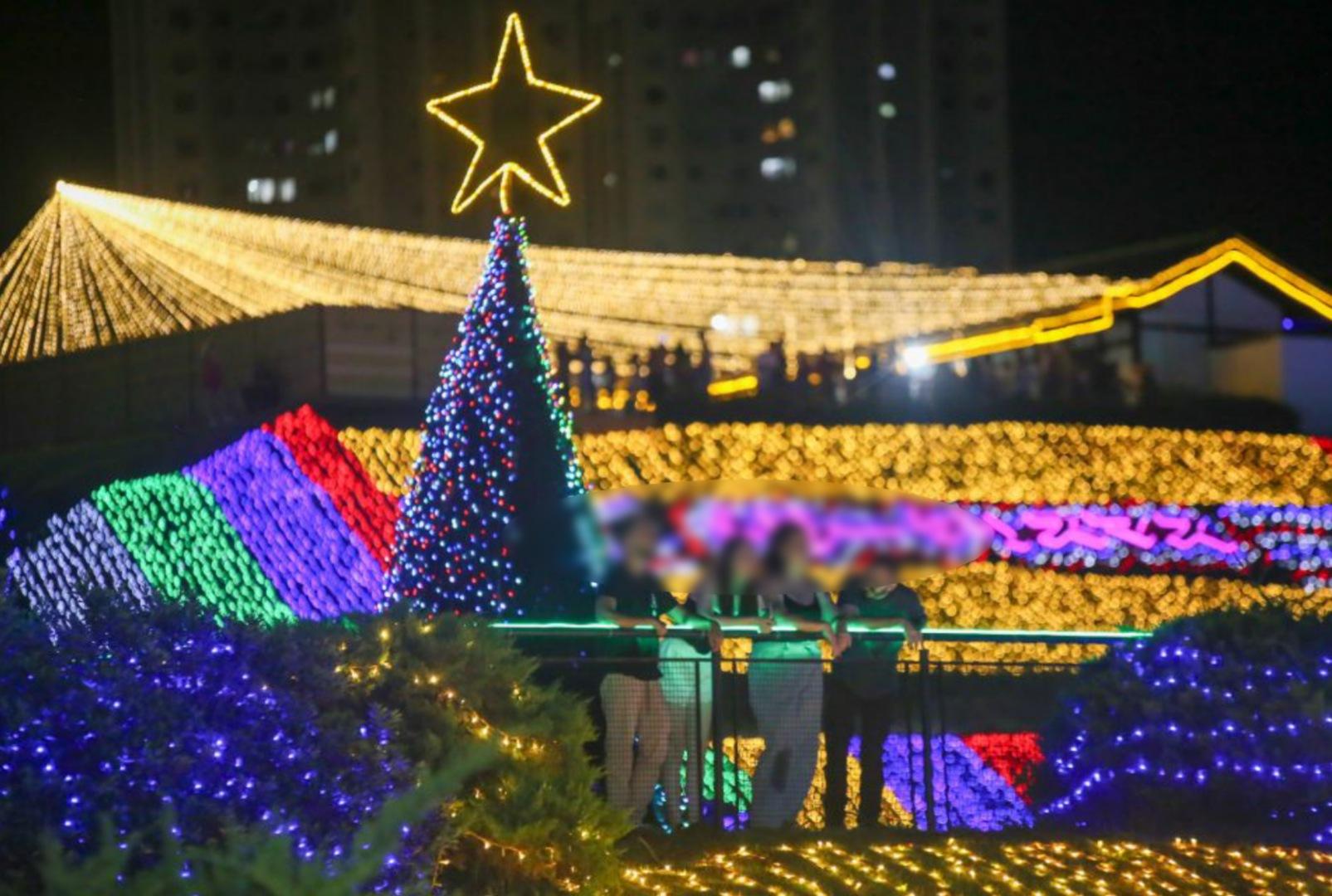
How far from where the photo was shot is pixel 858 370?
25969 mm

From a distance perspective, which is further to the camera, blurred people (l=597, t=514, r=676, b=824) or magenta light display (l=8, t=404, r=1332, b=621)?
magenta light display (l=8, t=404, r=1332, b=621)

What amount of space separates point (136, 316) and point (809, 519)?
49.8 ft

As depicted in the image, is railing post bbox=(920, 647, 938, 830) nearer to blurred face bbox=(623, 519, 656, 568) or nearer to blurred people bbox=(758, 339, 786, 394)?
blurred face bbox=(623, 519, 656, 568)

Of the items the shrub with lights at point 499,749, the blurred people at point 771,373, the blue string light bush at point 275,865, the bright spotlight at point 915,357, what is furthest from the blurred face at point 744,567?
the bright spotlight at point 915,357

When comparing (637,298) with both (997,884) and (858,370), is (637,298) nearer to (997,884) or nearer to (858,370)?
(858,370)

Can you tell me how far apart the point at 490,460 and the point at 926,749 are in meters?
5.16

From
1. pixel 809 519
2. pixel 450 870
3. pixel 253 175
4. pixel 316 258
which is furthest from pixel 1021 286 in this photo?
pixel 253 175

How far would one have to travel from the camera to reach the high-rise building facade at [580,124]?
9188 cm

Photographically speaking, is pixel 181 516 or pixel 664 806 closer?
pixel 664 806

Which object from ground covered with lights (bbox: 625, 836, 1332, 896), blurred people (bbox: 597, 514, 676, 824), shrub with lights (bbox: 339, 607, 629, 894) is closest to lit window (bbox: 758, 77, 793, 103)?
ground covered with lights (bbox: 625, 836, 1332, 896)

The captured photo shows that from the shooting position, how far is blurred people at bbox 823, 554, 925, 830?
1168cm

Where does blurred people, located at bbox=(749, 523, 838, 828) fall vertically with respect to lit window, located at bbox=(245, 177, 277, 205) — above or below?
below

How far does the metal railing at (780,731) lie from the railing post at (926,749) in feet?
0.03

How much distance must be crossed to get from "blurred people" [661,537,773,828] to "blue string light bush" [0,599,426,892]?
110 inches
